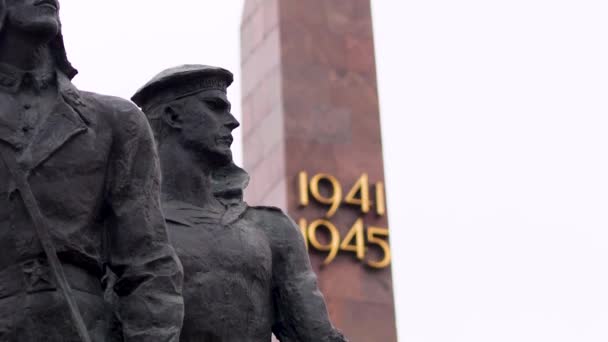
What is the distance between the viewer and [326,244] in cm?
2794

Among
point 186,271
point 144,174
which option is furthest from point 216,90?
point 144,174

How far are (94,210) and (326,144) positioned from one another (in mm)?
21673

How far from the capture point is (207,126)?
27.8ft

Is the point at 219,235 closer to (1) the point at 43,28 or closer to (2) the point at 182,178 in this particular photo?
(2) the point at 182,178

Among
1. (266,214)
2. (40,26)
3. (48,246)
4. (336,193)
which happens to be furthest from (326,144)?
(48,246)

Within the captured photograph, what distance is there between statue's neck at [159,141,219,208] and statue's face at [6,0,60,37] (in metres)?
1.60

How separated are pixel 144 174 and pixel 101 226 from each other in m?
0.27

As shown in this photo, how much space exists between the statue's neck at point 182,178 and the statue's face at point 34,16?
5.25 ft

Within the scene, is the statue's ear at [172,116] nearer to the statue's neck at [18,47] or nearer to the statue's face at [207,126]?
the statue's face at [207,126]

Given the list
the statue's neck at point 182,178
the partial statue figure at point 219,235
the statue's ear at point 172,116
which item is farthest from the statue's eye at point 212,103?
the statue's neck at point 182,178

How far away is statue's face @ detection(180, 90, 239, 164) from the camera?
848 cm

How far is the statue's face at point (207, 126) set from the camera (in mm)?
8477

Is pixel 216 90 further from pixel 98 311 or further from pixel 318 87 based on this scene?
pixel 318 87

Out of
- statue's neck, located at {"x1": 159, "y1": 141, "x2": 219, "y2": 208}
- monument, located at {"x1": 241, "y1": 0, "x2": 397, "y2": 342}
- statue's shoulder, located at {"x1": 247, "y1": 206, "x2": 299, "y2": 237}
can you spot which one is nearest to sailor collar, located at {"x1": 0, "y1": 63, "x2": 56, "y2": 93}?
statue's neck, located at {"x1": 159, "y1": 141, "x2": 219, "y2": 208}
